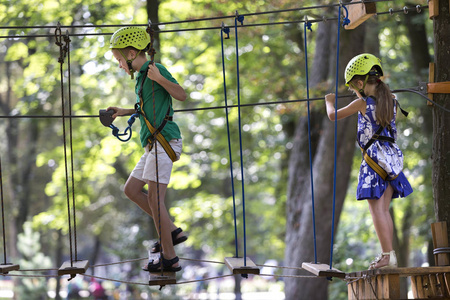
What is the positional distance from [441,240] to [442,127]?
32.9 inches

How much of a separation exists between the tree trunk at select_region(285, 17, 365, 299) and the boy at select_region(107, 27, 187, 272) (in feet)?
14.2

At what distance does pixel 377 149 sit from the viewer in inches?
176

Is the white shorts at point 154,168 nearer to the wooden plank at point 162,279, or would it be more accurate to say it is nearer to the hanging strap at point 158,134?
the hanging strap at point 158,134

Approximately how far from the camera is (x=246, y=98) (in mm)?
12820

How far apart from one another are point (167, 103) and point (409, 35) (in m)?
7.80

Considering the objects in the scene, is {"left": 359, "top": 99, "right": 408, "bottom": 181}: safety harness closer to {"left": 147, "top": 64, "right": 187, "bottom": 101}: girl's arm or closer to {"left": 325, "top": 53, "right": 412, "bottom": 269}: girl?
{"left": 325, "top": 53, "right": 412, "bottom": 269}: girl

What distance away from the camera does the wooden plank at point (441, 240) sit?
4.78m

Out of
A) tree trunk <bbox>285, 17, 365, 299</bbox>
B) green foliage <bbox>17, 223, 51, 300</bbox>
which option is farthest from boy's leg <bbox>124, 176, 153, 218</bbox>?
green foliage <bbox>17, 223, 51, 300</bbox>

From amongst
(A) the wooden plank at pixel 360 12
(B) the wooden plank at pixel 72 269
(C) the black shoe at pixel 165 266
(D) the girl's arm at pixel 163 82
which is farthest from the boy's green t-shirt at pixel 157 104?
(A) the wooden plank at pixel 360 12

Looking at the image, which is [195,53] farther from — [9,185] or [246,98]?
[9,185]

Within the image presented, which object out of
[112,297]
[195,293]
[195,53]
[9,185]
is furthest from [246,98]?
[9,185]

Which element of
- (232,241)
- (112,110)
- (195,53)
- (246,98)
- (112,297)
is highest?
(195,53)

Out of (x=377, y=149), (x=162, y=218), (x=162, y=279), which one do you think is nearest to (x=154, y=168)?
(x=162, y=218)

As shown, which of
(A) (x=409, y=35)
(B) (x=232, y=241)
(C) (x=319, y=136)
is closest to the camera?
(C) (x=319, y=136)
